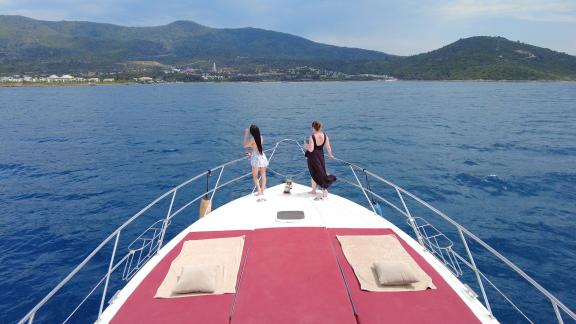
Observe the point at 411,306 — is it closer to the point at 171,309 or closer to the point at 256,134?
the point at 171,309

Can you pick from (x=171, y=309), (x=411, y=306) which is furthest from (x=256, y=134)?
(x=411, y=306)

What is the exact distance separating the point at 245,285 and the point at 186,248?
4.91 feet

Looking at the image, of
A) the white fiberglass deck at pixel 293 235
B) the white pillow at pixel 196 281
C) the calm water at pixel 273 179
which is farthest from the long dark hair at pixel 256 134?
the calm water at pixel 273 179

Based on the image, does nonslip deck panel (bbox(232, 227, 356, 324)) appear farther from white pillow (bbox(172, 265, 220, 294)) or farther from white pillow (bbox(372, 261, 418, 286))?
white pillow (bbox(372, 261, 418, 286))

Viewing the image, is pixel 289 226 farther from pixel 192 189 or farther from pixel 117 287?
pixel 192 189

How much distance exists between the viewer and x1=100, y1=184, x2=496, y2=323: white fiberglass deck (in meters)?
3.91

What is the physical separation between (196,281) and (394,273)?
8.72ft

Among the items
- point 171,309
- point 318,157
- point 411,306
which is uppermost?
point 318,157

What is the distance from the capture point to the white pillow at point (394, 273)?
4219mm

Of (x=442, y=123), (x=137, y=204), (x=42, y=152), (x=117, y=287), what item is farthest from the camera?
(x=442, y=123)

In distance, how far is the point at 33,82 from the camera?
132625 millimetres

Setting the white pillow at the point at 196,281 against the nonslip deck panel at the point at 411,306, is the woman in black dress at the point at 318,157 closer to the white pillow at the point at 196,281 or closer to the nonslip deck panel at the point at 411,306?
the nonslip deck panel at the point at 411,306

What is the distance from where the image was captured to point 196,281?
418cm

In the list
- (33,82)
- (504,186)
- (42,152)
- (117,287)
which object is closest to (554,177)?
(504,186)
